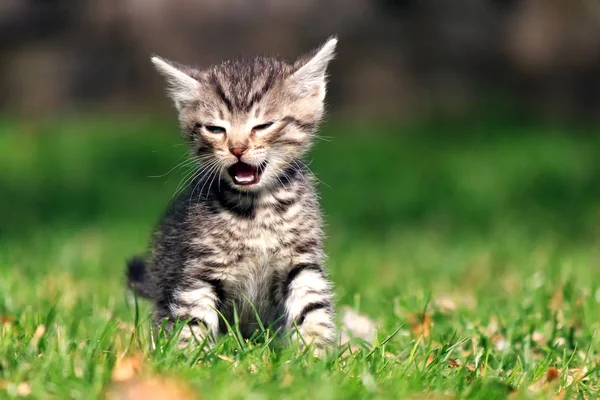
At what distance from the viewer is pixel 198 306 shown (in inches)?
185

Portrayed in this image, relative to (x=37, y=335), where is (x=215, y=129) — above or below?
above

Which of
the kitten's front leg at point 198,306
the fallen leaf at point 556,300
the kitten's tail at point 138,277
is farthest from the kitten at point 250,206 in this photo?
the fallen leaf at point 556,300

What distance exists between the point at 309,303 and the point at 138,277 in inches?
57.7

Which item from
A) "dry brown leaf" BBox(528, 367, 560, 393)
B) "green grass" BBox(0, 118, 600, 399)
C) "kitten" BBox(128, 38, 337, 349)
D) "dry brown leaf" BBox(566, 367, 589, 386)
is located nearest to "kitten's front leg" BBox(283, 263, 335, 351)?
"kitten" BBox(128, 38, 337, 349)

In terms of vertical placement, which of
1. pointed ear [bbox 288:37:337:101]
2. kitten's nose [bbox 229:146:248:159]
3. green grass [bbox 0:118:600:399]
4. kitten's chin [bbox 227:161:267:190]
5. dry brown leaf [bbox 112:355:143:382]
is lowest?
green grass [bbox 0:118:600:399]

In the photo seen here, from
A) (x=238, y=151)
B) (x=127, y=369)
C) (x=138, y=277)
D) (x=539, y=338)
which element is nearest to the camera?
(x=127, y=369)

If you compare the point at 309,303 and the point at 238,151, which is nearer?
the point at 238,151

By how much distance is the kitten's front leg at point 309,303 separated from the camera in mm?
4705

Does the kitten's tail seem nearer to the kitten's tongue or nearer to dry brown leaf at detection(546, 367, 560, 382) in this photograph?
the kitten's tongue

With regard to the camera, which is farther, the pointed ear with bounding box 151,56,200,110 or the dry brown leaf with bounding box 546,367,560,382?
the pointed ear with bounding box 151,56,200,110

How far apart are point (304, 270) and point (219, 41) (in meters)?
11.8

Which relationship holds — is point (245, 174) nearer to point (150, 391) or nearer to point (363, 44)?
point (150, 391)

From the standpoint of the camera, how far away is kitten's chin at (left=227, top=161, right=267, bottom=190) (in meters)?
4.75

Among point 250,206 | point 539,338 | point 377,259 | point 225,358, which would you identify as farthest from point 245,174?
point 377,259
